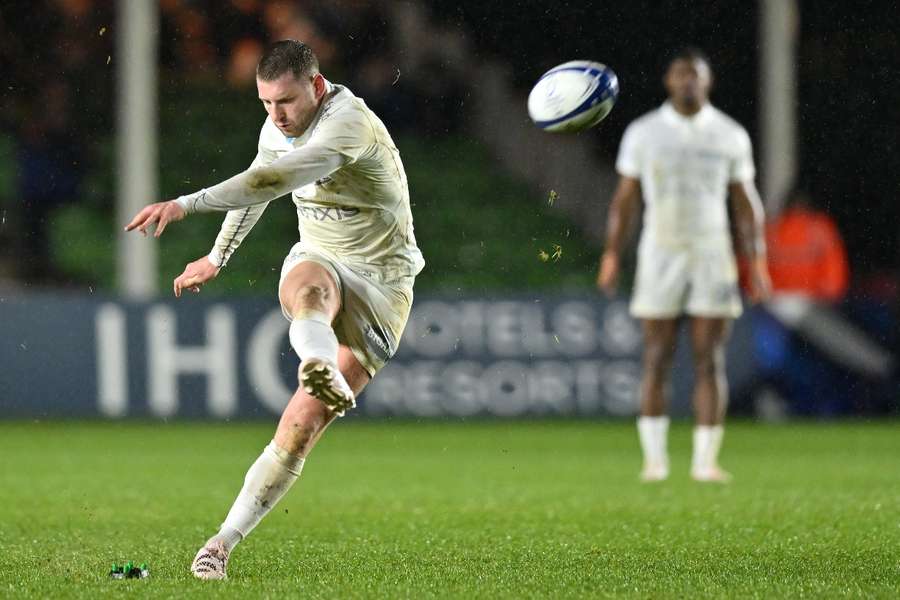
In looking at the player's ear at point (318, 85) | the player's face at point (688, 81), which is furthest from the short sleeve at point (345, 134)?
the player's face at point (688, 81)

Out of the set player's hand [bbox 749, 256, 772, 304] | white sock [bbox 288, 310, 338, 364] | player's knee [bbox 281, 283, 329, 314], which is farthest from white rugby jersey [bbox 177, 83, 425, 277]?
player's hand [bbox 749, 256, 772, 304]

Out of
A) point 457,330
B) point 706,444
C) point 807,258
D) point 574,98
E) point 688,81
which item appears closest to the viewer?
point 574,98

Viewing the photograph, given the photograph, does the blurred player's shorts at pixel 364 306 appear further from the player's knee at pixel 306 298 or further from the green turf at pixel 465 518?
the green turf at pixel 465 518

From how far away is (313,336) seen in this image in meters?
5.20

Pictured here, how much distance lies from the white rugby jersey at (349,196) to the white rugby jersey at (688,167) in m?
3.66

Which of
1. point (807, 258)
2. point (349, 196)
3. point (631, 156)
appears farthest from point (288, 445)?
point (807, 258)

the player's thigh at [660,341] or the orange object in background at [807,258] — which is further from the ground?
the orange object in background at [807,258]

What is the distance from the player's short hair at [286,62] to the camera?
538cm

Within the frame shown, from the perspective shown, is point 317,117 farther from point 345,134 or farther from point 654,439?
point 654,439

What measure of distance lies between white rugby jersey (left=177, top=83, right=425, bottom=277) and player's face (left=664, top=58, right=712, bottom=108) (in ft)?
11.9

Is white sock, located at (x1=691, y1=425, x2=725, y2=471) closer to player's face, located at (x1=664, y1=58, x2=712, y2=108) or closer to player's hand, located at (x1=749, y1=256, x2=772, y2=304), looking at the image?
player's hand, located at (x1=749, y1=256, x2=772, y2=304)

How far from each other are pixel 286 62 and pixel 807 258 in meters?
9.15

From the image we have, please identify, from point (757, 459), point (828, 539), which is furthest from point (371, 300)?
point (757, 459)

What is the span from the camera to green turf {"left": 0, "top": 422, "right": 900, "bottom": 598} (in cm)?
536
